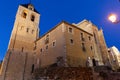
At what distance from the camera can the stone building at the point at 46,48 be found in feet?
57.2

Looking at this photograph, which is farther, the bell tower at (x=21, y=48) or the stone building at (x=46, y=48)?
the bell tower at (x=21, y=48)

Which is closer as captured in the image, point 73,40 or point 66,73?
point 66,73

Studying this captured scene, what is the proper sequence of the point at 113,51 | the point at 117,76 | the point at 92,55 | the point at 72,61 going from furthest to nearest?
the point at 113,51
the point at 92,55
the point at 72,61
the point at 117,76

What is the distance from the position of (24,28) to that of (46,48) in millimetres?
9981

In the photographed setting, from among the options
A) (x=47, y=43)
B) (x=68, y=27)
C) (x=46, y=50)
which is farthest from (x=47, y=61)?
(x=68, y=27)

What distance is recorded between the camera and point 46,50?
2066 centimetres

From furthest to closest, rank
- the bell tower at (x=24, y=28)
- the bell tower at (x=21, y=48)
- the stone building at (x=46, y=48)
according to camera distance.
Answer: the bell tower at (x=24, y=28)
the bell tower at (x=21, y=48)
the stone building at (x=46, y=48)

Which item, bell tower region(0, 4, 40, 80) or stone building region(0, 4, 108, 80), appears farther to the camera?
bell tower region(0, 4, 40, 80)

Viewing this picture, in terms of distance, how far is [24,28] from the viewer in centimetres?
2725

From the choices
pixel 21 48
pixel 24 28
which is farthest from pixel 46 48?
pixel 24 28

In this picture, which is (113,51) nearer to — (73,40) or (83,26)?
(83,26)

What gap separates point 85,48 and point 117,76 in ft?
30.4

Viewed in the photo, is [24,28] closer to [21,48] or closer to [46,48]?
[21,48]

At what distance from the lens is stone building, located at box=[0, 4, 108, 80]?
17.4 metres
